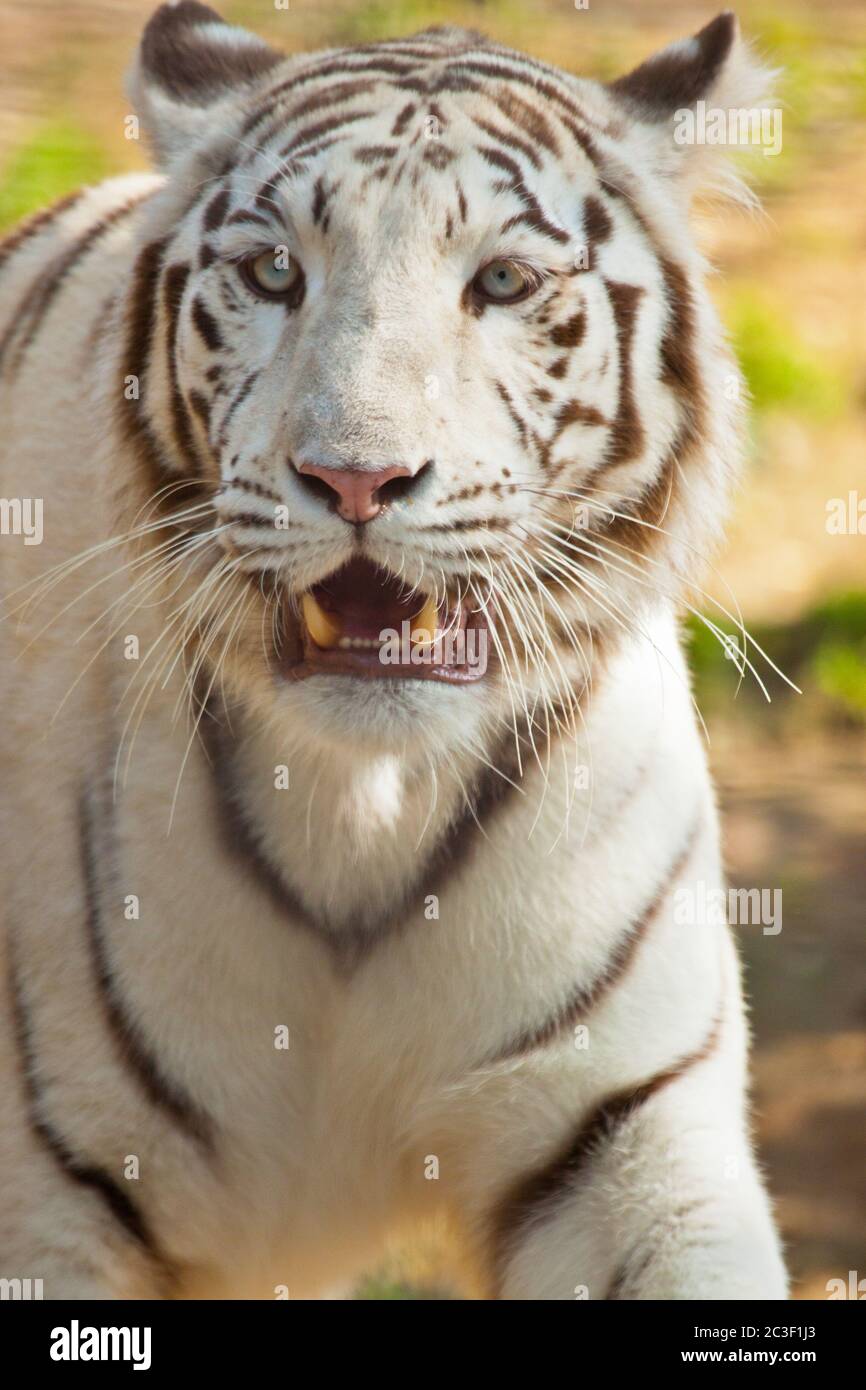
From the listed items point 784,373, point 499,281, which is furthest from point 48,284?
point 784,373

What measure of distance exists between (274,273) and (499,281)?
0.63ft

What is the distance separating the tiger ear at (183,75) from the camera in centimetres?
187

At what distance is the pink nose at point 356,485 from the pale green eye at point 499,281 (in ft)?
0.72

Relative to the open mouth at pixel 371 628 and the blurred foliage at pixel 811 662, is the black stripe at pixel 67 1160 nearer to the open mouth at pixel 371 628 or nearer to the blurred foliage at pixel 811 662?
the open mouth at pixel 371 628

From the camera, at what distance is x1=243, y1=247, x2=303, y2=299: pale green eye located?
1654 millimetres

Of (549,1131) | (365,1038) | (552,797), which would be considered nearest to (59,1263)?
(365,1038)

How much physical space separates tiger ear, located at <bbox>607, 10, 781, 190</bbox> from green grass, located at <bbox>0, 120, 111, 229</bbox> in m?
2.40

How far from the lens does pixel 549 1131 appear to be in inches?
71.5

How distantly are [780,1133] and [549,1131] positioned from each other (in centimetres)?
102

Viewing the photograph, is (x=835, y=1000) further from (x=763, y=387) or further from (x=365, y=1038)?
(x=763, y=387)

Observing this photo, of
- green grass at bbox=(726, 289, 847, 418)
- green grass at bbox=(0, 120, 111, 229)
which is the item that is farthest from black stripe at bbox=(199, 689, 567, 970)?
green grass at bbox=(726, 289, 847, 418)

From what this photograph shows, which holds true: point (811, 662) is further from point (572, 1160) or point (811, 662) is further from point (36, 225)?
point (572, 1160)

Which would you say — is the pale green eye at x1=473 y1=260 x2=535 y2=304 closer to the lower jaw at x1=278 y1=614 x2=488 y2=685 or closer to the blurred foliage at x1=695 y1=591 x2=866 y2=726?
the lower jaw at x1=278 y1=614 x2=488 y2=685

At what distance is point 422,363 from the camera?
1.55 meters
